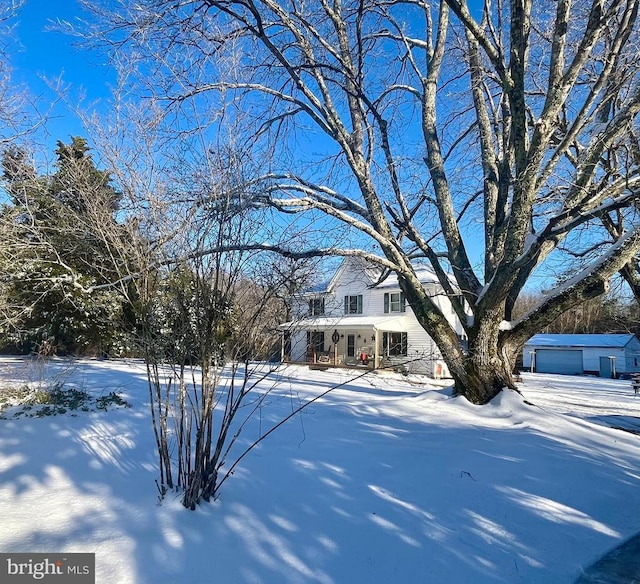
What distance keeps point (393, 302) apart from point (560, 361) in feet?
56.2

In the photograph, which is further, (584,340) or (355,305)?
(584,340)

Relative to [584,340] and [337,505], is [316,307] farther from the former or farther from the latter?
[584,340]

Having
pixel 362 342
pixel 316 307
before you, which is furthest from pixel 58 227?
pixel 362 342

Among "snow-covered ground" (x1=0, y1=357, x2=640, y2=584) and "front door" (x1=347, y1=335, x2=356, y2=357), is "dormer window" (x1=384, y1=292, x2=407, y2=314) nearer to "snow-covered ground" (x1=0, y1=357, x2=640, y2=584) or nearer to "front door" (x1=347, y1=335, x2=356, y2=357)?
"front door" (x1=347, y1=335, x2=356, y2=357)

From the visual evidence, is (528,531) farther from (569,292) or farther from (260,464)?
(569,292)

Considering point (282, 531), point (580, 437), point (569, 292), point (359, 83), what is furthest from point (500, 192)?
point (282, 531)

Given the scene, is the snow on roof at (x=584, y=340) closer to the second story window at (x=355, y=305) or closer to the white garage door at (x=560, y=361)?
the white garage door at (x=560, y=361)

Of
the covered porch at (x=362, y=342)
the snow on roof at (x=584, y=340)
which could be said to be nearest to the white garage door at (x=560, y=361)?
the snow on roof at (x=584, y=340)

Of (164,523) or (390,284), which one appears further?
(390,284)

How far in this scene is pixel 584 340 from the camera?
109ft

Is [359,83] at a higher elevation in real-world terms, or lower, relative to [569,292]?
higher

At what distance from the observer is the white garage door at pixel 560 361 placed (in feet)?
108

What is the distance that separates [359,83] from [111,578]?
30.1ft

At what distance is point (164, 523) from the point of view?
3076 mm
